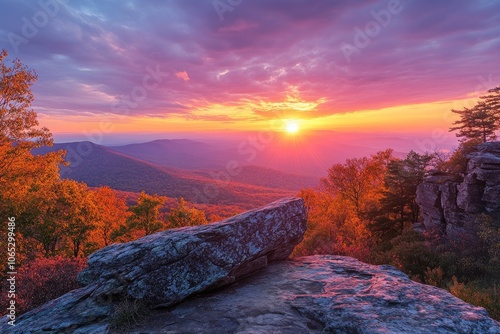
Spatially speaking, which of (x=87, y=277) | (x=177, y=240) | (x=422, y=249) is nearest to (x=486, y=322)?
(x=177, y=240)

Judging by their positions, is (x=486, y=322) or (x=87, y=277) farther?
(x=87, y=277)

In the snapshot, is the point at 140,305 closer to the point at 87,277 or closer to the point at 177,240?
the point at 177,240

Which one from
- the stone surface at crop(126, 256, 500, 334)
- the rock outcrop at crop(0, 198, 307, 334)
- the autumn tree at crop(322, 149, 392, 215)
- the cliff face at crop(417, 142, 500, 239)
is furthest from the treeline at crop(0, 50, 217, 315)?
the autumn tree at crop(322, 149, 392, 215)

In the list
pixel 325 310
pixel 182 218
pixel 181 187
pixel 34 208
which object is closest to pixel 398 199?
pixel 182 218

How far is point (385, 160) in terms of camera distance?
160 ft

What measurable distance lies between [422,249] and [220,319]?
69.8ft

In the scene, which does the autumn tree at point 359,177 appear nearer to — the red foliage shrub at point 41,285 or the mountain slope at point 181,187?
the red foliage shrub at point 41,285

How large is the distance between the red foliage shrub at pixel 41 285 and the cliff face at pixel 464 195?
3336 centimetres

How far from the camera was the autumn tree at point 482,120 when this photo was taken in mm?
34438

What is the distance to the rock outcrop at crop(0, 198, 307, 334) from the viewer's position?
819cm

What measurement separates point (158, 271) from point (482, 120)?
44.0 meters

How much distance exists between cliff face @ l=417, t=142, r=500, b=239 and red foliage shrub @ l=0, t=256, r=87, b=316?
33.4 meters

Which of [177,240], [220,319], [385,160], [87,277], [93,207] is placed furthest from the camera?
[385,160]

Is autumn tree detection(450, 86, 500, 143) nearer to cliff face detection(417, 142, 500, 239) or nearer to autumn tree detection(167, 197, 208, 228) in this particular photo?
cliff face detection(417, 142, 500, 239)
